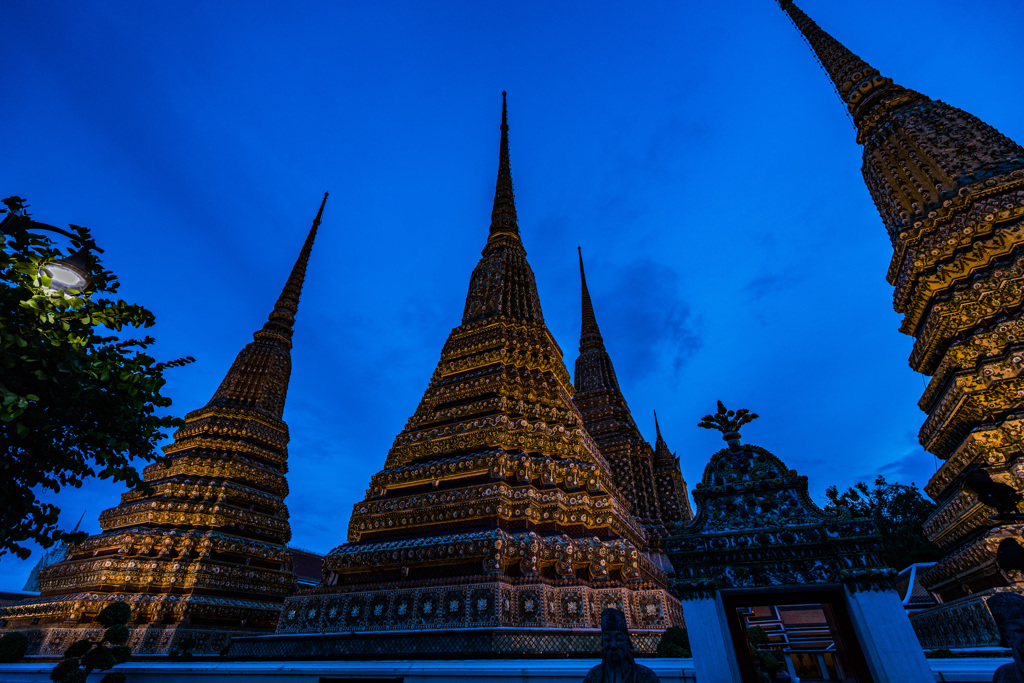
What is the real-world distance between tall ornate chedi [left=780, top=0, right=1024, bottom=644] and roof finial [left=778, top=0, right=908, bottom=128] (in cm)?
166

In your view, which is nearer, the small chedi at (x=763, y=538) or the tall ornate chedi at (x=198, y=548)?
the small chedi at (x=763, y=538)

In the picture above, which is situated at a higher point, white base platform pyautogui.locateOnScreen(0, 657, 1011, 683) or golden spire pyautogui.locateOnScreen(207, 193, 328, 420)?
golden spire pyautogui.locateOnScreen(207, 193, 328, 420)

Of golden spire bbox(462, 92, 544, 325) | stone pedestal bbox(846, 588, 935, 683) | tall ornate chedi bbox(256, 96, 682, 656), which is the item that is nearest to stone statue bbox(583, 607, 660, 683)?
stone pedestal bbox(846, 588, 935, 683)

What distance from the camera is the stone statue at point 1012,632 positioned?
11.5 ft

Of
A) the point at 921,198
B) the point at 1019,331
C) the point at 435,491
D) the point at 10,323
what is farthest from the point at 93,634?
the point at 921,198

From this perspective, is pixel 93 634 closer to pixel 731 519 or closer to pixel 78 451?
pixel 78 451

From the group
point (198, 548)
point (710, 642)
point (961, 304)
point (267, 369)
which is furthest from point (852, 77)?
point (198, 548)

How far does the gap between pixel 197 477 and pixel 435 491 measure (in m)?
10.3

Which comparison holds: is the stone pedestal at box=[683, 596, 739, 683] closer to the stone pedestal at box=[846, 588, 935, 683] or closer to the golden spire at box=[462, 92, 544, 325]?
the stone pedestal at box=[846, 588, 935, 683]

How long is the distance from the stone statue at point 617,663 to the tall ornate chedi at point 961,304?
20.1 feet

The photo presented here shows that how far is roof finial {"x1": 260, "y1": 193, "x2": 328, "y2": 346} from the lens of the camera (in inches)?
840

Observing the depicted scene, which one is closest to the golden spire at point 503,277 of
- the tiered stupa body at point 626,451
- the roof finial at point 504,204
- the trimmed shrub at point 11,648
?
the roof finial at point 504,204

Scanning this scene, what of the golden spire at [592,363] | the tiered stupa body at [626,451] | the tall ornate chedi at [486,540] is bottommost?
the tall ornate chedi at [486,540]

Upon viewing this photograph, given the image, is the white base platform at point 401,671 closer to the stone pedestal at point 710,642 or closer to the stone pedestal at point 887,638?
the stone pedestal at point 710,642
